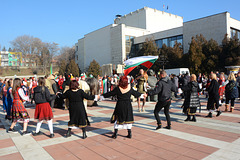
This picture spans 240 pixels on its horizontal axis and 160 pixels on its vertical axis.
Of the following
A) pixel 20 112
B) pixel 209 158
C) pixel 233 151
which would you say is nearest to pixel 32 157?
pixel 20 112

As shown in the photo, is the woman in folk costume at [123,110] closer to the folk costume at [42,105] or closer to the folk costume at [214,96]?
the folk costume at [42,105]

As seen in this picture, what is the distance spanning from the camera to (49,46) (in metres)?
66.3

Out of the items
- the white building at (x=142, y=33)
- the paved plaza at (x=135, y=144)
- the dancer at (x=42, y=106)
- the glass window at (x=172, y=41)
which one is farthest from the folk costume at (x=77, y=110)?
the glass window at (x=172, y=41)

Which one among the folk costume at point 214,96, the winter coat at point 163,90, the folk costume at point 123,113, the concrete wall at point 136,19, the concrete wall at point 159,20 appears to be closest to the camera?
the folk costume at point 123,113

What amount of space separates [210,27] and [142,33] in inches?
736

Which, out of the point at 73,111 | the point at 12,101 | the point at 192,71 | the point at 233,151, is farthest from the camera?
the point at 192,71

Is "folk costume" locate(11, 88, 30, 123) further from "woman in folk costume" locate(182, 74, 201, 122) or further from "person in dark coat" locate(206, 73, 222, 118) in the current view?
"person in dark coat" locate(206, 73, 222, 118)

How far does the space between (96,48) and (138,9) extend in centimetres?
1627

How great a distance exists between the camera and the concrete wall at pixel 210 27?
1194 inches

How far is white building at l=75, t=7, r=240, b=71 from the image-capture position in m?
31.5

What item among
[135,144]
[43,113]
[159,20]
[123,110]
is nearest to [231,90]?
[123,110]

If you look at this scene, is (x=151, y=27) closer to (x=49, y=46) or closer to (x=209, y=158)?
(x=49, y=46)

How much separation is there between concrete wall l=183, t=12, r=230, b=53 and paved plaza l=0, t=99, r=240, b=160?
92.0 feet

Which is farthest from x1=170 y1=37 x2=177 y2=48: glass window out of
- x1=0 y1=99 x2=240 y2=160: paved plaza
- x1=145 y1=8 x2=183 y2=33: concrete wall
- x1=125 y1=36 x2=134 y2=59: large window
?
x1=0 y1=99 x2=240 y2=160: paved plaza
